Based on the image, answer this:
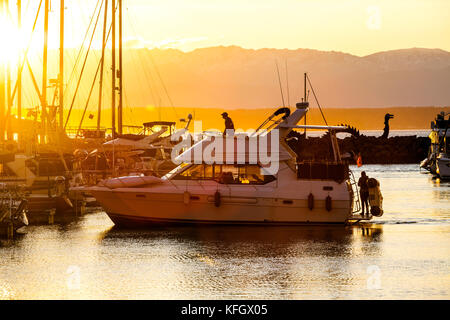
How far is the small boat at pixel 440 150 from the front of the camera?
71.6 m

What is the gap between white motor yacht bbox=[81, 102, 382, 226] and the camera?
29031 millimetres

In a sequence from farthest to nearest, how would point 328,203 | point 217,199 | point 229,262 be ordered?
point 328,203, point 217,199, point 229,262

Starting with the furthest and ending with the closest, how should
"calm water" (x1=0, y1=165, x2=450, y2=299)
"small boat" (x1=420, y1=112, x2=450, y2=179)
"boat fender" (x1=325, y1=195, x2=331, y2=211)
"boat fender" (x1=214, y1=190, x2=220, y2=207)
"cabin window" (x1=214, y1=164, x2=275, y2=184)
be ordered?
"small boat" (x1=420, y1=112, x2=450, y2=179)
"cabin window" (x1=214, y1=164, x2=275, y2=184)
"boat fender" (x1=325, y1=195, x2=331, y2=211)
"boat fender" (x1=214, y1=190, x2=220, y2=207)
"calm water" (x1=0, y1=165, x2=450, y2=299)

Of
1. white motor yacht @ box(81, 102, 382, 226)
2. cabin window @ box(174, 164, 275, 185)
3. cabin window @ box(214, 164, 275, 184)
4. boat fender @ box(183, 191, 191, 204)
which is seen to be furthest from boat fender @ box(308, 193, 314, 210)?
boat fender @ box(183, 191, 191, 204)

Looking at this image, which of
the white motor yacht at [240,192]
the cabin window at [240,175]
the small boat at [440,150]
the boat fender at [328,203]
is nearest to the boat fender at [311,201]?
the white motor yacht at [240,192]

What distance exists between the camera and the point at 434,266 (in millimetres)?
22562

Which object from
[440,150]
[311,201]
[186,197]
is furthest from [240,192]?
[440,150]

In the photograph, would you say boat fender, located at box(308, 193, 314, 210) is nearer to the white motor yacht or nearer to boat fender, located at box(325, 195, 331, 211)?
the white motor yacht

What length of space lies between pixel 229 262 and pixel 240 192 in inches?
252

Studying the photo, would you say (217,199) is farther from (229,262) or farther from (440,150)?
(440,150)

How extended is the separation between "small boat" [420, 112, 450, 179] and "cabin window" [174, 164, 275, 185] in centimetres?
4570

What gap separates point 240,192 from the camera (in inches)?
1144
